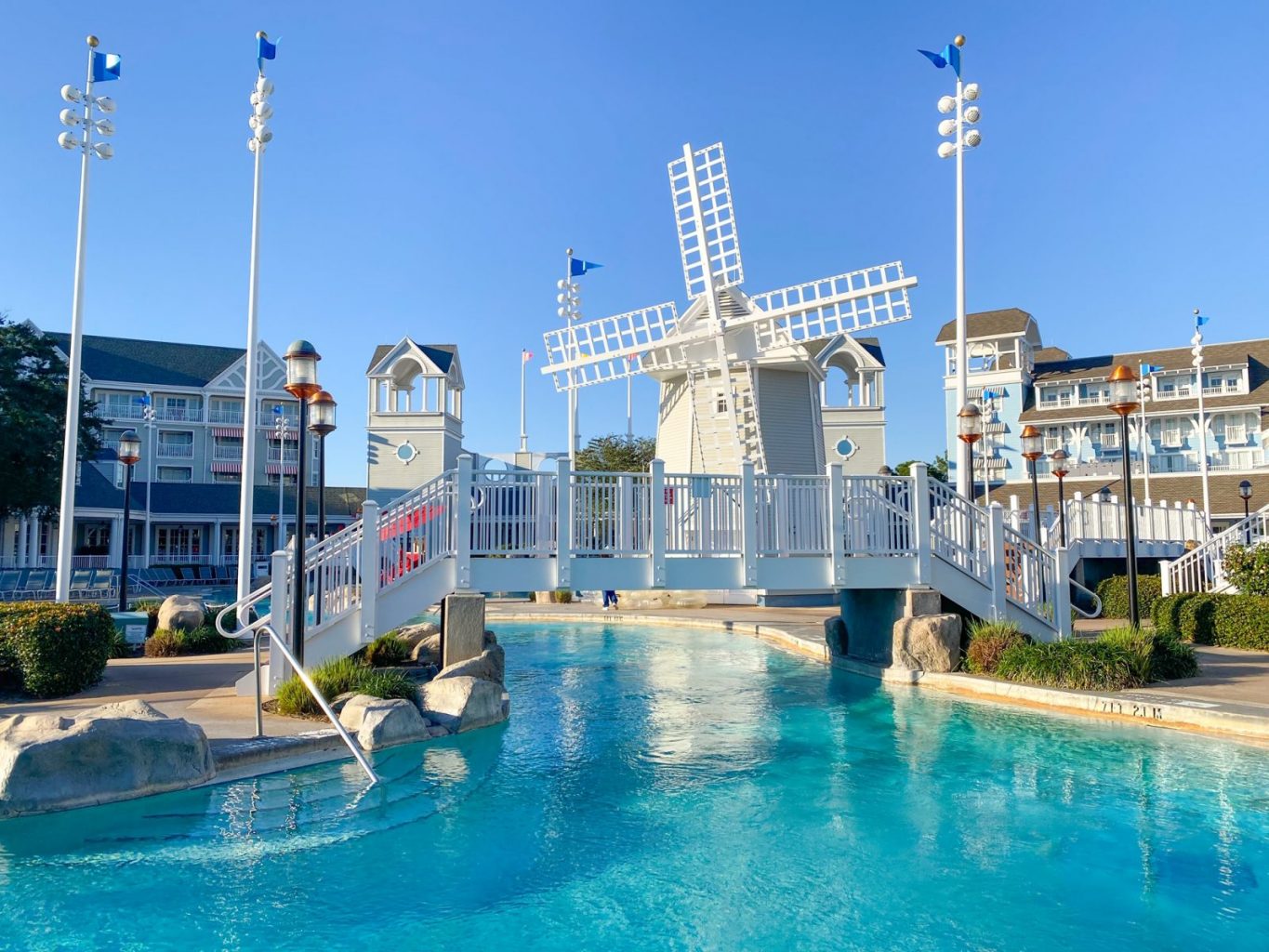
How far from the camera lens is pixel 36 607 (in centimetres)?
1123

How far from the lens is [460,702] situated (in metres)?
10.4

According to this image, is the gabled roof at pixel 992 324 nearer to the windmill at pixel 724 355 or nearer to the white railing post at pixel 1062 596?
the windmill at pixel 724 355

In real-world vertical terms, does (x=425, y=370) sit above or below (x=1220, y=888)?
above

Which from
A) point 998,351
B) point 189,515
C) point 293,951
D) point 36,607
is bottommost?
point 293,951

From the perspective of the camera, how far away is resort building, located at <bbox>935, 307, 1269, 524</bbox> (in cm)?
4822

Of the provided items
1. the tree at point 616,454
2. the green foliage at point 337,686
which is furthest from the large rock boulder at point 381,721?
the tree at point 616,454

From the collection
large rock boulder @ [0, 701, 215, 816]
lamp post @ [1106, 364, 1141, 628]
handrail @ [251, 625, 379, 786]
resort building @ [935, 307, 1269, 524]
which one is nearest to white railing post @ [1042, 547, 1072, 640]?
lamp post @ [1106, 364, 1141, 628]

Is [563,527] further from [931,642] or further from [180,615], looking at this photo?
[180,615]

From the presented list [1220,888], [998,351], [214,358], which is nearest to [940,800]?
[1220,888]

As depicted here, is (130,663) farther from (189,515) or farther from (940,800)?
(189,515)

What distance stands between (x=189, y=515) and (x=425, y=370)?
19264 millimetres

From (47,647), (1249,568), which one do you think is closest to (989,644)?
(1249,568)

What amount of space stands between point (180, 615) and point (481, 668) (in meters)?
8.78

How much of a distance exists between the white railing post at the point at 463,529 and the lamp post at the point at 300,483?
2.02 m
